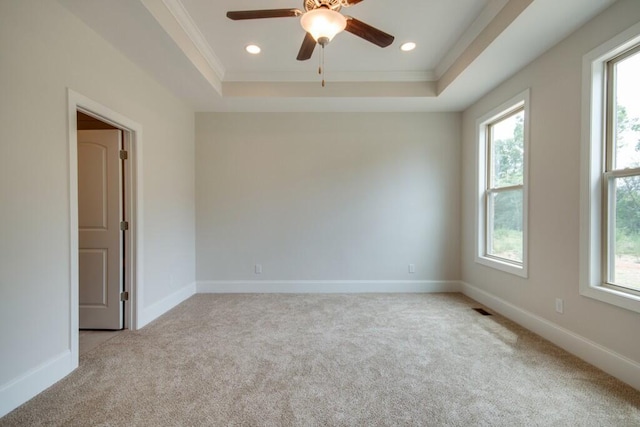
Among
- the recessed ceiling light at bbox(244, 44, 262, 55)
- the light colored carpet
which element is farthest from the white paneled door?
the recessed ceiling light at bbox(244, 44, 262, 55)

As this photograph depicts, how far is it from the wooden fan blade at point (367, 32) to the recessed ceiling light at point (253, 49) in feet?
4.93

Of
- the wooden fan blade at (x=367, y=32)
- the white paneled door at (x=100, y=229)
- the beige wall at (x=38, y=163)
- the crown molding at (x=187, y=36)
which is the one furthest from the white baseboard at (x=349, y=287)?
the wooden fan blade at (x=367, y=32)

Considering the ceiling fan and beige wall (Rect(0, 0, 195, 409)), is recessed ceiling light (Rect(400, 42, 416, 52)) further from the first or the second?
beige wall (Rect(0, 0, 195, 409))

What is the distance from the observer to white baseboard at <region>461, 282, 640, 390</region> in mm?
1892

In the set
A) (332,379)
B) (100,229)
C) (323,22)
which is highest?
(323,22)

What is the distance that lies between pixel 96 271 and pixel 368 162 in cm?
356

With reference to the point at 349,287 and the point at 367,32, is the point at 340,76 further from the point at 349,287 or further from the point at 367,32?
the point at 349,287

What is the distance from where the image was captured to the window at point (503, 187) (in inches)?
117

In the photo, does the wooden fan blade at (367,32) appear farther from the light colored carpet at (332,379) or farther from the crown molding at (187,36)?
Result: the light colored carpet at (332,379)

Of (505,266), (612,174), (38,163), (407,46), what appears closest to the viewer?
(38,163)

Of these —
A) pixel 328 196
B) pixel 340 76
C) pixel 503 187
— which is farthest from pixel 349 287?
pixel 340 76

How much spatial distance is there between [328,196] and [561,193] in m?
2.64

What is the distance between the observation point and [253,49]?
9.87ft

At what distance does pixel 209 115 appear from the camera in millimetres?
4117
